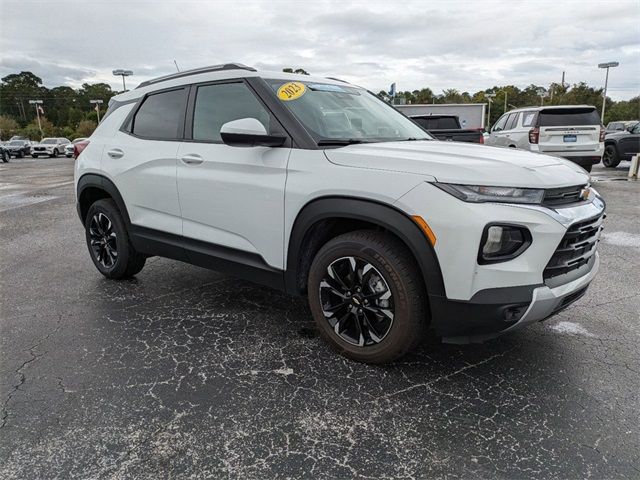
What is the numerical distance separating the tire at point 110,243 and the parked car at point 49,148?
3708 cm

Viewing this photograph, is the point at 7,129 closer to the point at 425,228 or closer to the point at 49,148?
the point at 49,148

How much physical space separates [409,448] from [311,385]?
72 cm

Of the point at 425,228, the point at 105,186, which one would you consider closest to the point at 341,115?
the point at 425,228

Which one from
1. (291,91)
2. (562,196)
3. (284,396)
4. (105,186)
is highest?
(291,91)

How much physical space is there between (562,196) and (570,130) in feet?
31.8

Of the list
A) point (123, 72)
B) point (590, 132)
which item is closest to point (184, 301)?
point (590, 132)

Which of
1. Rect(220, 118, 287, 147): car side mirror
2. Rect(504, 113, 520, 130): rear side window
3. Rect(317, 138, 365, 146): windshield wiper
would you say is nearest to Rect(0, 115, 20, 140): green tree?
Rect(504, 113, 520, 130): rear side window

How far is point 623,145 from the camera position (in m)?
15.4

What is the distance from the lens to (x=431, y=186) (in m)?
2.45

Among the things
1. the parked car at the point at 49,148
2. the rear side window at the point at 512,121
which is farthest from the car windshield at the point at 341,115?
the parked car at the point at 49,148

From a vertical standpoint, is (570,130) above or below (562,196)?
above

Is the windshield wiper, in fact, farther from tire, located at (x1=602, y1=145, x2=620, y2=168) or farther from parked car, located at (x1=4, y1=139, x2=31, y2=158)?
parked car, located at (x1=4, y1=139, x2=31, y2=158)

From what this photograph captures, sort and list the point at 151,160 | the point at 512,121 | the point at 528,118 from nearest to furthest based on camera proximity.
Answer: the point at 151,160
the point at 528,118
the point at 512,121

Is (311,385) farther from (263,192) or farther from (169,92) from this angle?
(169,92)
